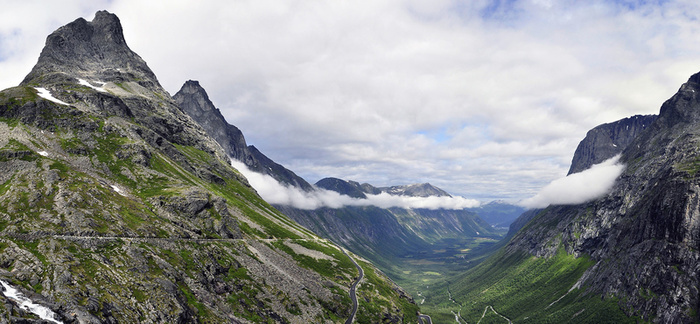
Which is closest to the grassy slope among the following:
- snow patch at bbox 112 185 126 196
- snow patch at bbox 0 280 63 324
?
snow patch at bbox 112 185 126 196

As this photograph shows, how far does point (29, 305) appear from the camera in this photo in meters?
60.2

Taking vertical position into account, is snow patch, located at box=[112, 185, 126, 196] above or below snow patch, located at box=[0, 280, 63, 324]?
above

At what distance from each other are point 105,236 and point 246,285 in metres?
50.8

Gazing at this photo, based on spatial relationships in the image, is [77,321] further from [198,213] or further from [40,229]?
[198,213]

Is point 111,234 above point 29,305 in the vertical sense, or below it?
above

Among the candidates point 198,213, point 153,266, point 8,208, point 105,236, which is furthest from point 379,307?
point 8,208

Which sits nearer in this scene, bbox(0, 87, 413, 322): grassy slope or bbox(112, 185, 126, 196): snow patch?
bbox(0, 87, 413, 322): grassy slope

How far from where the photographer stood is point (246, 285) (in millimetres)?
125438

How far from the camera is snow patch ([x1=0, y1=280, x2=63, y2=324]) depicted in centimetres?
5891

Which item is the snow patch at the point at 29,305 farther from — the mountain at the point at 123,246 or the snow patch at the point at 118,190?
the snow patch at the point at 118,190

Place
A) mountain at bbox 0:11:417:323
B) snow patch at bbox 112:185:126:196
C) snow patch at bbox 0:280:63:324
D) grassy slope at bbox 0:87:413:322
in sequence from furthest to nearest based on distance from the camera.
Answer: snow patch at bbox 112:185:126:196
grassy slope at bbox 0:87:413:322
mountain at bbox 0:11:417:323
snow patch at bbox 0:280:63:324

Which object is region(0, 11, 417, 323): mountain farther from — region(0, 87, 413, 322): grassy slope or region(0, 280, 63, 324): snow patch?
region(0, 280, 63, 324): snow patch

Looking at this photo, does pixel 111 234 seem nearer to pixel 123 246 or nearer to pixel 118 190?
pixel 123 246

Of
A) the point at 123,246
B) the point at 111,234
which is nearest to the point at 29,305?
the point at 123,246
